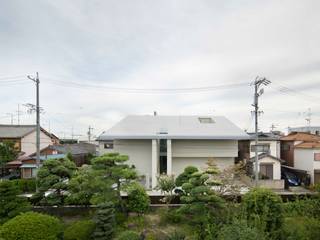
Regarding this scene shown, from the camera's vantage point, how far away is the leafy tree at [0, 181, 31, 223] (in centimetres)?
999

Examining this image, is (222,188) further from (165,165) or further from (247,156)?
(247,156)

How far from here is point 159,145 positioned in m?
20.1

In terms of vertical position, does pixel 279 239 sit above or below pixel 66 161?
below

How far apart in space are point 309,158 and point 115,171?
16705 millimetres

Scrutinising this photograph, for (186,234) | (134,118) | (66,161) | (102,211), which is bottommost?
(186,234)

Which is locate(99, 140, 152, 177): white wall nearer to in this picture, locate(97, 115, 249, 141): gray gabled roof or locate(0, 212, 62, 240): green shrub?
locate(97, 115, 249, 141): gray gabled roof

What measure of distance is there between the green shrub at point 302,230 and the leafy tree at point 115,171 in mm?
6460

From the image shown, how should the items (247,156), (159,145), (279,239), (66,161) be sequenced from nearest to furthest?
(279,239) < (66,161) < (159,145) < (247,156)

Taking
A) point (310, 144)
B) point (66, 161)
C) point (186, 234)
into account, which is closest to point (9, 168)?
point (66, 161)

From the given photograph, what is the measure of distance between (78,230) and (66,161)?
466 centimetres

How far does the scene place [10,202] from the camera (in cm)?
1016

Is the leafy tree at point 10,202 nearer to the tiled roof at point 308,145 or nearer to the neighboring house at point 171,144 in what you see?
the neighboring house at point 171,144

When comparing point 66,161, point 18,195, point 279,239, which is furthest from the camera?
point 66,161

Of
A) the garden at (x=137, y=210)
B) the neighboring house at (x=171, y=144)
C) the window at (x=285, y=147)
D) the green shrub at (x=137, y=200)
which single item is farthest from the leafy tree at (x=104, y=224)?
the window at (x=285, y=147)
